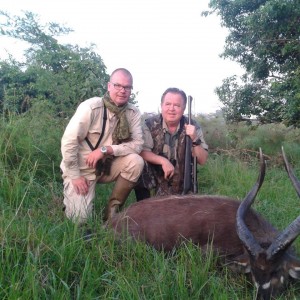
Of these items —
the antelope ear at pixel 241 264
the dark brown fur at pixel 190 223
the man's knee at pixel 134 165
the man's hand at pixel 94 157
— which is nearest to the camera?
the antelope ear at pixel 241 264

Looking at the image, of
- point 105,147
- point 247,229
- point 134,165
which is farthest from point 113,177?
point 247,229

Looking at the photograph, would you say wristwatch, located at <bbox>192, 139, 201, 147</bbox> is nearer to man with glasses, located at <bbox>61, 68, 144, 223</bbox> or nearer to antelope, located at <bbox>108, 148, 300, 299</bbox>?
man with glasses, located at <bbox>61, 68, 144, 223</bbox>

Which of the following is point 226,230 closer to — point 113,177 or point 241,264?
point 241,264

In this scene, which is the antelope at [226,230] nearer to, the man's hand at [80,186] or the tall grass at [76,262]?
the tall grass at [76,262]

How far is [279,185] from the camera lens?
5.86m

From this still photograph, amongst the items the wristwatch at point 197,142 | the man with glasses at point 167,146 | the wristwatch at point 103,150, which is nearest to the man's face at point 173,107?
the man with glasses at point 167,146

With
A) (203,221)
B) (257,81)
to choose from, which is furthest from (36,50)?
(203,221)

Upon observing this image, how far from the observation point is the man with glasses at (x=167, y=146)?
4.86 meters

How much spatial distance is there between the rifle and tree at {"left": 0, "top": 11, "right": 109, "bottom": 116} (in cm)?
188

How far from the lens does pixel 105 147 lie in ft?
14.2

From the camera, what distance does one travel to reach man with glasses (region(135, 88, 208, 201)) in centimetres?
486

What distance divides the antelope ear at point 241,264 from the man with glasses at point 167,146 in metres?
1.66

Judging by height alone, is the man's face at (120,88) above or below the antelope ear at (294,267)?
above

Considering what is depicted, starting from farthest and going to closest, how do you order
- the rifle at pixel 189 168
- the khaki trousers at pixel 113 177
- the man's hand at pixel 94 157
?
1. the rifle at pixel 189 168
2. the man's hand at pixel 94 157
3. the khaki trousers at pixel 113 177
